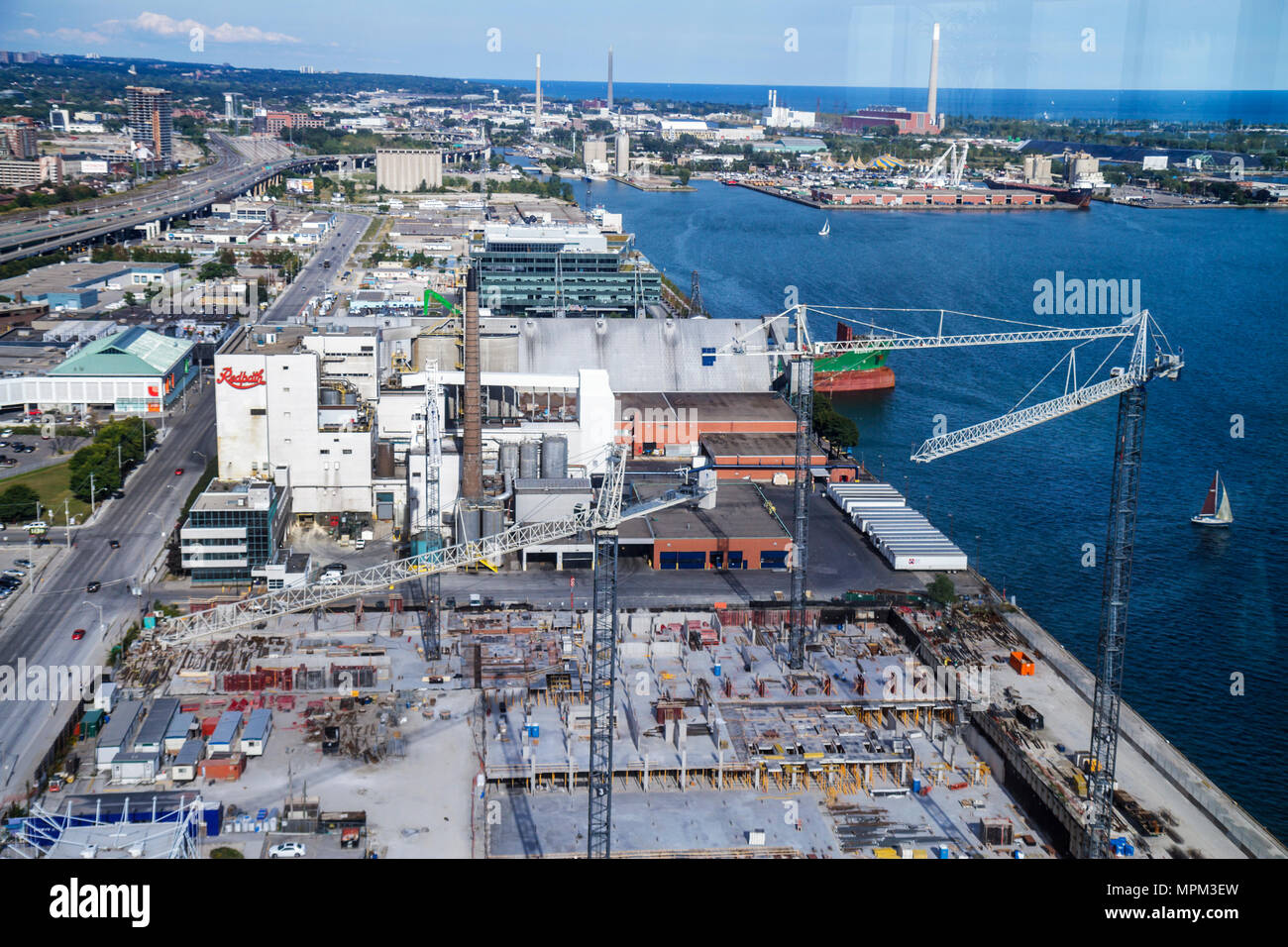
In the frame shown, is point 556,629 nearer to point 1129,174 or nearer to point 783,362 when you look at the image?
point 783,362

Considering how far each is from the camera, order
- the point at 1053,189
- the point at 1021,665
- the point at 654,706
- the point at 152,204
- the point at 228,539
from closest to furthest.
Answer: the point at 654,706
the point at 1021,665
the point at 228,539
the point at 152,204
the point at 1053,189

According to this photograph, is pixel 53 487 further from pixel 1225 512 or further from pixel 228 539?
pixel 1225 512

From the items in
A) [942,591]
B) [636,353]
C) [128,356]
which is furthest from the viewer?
[636,353]

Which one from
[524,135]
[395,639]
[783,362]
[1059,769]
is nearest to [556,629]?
[395,639]

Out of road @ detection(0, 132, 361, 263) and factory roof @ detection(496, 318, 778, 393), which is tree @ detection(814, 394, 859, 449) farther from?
road @ detection(0, 132, 361, 263)

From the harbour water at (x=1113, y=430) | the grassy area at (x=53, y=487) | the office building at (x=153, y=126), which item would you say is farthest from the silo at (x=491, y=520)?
the office building at (x=153, y=126)

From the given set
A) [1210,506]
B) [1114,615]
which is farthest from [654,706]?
[1210,506]

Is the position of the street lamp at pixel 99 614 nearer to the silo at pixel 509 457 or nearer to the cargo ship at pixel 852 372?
the silo at pixel 509 457
